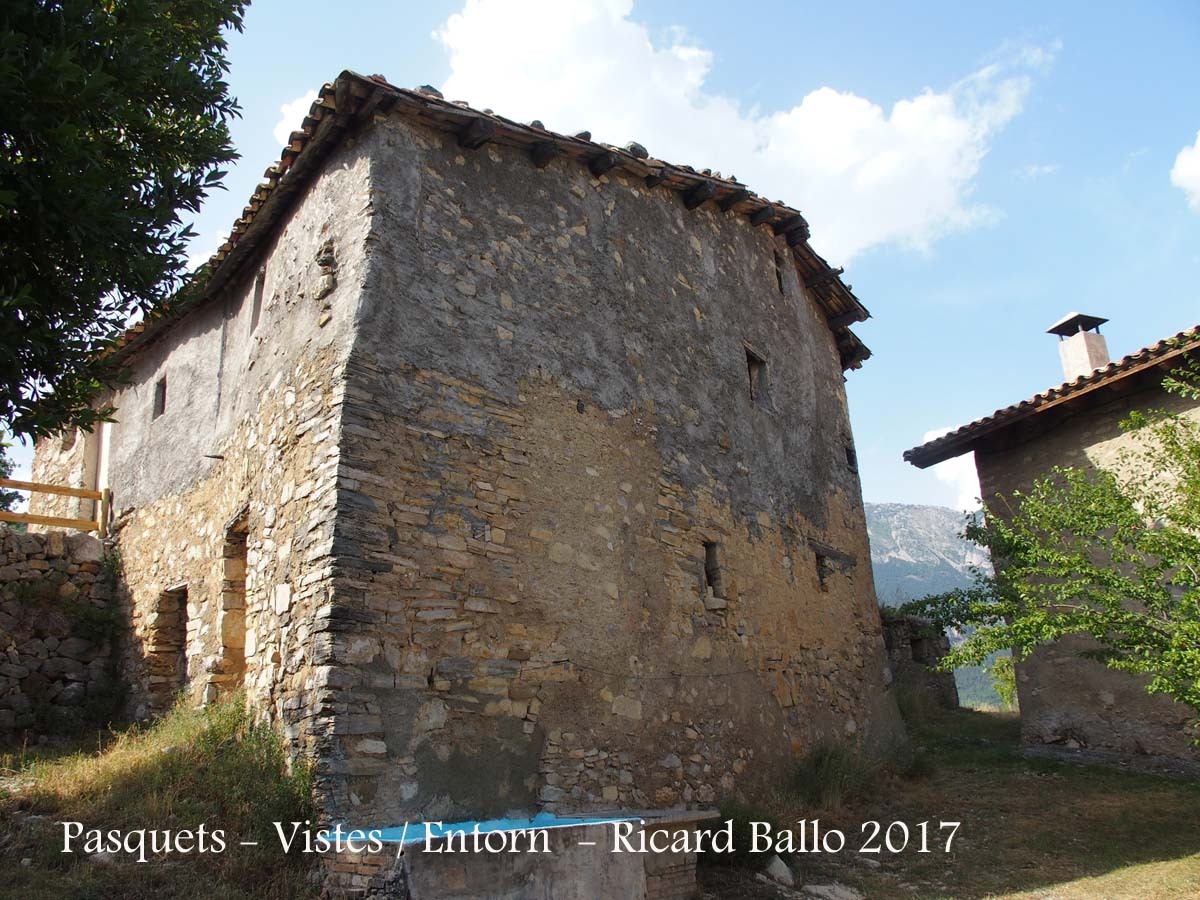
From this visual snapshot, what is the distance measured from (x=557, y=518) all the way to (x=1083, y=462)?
8105 mm

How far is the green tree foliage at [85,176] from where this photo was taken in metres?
5.65

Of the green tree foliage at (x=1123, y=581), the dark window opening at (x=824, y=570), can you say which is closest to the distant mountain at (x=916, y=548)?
the dark window opening at (x=824, y=570)

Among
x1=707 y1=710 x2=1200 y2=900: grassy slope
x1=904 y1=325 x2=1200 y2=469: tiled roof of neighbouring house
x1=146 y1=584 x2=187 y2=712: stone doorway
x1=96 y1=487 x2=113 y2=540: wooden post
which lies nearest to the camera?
x1=707 y1=710 x2=1200 y2=900: grassy slope

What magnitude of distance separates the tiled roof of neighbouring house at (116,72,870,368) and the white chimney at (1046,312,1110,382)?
4754 mm

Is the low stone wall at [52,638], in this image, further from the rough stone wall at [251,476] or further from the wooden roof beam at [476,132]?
the wooden roof beam at [476,132]

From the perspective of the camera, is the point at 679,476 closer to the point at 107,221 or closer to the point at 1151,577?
the point at 1151,577

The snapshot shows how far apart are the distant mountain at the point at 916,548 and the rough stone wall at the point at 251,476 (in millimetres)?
75430

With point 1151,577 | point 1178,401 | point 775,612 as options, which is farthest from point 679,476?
point 1178,401

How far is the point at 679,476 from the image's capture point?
386 inches

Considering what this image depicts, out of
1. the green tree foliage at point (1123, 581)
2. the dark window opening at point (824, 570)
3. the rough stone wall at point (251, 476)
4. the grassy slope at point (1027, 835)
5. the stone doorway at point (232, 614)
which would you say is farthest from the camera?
the dark window opening at point (824, 570)

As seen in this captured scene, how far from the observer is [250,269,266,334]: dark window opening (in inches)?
388

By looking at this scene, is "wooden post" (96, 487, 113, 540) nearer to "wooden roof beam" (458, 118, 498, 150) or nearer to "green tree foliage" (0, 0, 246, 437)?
"green tree foliage" (0, 0, 246, 437)

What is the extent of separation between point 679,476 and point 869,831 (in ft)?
13.6

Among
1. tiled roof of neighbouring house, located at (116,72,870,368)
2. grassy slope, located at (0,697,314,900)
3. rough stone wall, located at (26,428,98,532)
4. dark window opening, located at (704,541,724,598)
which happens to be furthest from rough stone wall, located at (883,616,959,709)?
rough stone wall, located at (26,428,98,532)
